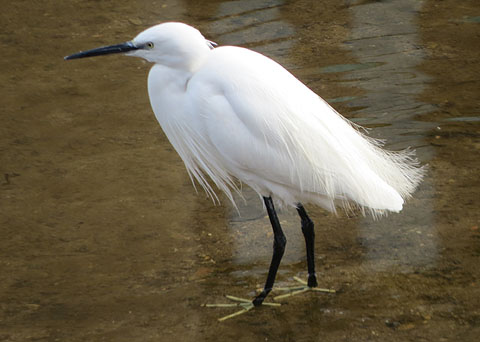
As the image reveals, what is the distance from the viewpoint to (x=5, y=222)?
3857 millimetres

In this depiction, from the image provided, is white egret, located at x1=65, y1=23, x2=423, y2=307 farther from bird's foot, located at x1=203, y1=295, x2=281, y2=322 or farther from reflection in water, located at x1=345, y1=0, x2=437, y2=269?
reflection in water, located at x1=345, y1=0, x2=437, y2=269

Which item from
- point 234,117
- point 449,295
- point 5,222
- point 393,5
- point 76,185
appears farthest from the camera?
point 393,5

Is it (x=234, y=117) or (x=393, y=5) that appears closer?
(x=234, y=117)

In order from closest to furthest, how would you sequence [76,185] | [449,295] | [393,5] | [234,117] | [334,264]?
[234,117]
[449,295]
[334,264]
[76,185]
[393,5]

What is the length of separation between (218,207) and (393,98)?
4.87 ft

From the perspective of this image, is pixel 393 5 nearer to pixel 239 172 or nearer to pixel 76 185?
pixel 76 185

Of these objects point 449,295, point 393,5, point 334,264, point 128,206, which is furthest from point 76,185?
point 393,5

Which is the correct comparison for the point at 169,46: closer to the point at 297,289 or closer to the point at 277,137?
the point at 277,137

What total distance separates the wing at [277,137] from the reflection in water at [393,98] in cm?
46

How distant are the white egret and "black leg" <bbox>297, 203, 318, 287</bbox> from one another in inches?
2.7

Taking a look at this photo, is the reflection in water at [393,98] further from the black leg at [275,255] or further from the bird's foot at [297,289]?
the black leg at [275,255]

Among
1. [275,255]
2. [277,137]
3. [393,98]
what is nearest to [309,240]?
[275,255]

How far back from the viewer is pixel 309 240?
3.21m

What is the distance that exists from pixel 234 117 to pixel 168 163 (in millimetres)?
1443
